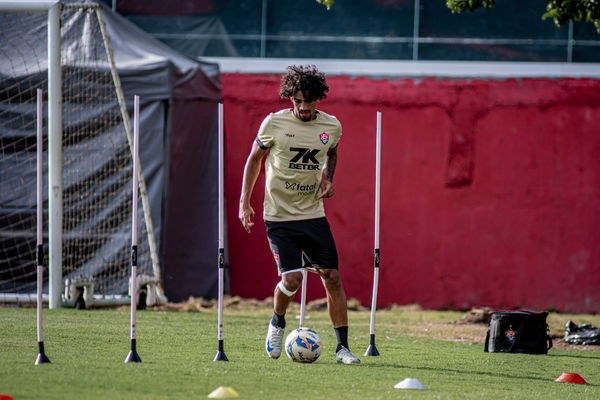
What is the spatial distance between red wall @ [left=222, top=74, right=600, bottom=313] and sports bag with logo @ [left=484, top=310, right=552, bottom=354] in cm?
411

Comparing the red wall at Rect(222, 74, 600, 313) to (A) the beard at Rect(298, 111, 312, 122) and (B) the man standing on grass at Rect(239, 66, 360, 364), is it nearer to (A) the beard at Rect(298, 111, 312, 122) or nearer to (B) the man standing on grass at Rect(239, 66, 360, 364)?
(B) the man standing on grass at Rect(239, 66, 360, 364)

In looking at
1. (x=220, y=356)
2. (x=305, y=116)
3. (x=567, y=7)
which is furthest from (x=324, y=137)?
(x=567, y=7)

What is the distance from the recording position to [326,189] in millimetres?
4984

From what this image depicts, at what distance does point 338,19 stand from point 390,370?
906cm

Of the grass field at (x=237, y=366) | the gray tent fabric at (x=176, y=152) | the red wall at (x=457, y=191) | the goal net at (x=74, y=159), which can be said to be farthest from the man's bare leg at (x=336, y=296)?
the red wall at (x=457, y=191)

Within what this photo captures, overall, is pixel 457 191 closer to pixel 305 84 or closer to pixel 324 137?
pixel 324 137

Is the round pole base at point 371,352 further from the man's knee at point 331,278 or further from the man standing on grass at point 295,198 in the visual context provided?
the man's knee at point 331,278

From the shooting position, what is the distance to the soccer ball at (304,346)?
4730mm

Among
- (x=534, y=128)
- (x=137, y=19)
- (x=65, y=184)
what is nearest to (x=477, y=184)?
(x=534, y=128)

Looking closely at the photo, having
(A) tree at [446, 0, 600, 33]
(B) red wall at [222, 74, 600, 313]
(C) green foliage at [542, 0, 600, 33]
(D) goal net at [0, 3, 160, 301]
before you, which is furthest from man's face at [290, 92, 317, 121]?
(B) red wall at [222, 74, 600, 313]

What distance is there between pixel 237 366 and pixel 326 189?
1385 millimetres

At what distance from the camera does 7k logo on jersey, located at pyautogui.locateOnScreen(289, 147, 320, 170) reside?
4891mm

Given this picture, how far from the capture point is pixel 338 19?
12555mm

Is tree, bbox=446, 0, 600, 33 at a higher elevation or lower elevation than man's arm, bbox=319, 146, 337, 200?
higher
